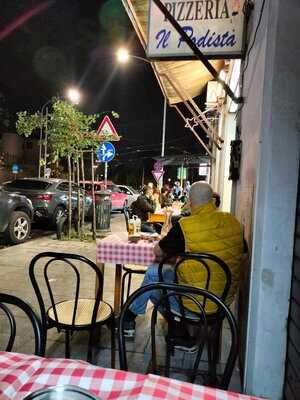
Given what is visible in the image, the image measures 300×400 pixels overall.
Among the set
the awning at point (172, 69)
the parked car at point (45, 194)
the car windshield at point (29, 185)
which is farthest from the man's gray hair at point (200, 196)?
the car windshield at point (29, 185)

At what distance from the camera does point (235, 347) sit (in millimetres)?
1742

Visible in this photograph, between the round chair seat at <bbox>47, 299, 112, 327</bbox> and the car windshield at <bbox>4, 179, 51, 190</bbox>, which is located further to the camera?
the car windshield at <bbox>4, 179, 51, 190</bbox>

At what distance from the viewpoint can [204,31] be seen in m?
3.81

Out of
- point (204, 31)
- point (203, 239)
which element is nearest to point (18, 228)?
point (204, 31)

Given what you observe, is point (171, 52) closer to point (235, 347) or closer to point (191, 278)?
point (191, 278)

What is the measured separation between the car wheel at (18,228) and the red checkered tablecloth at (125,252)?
511cm

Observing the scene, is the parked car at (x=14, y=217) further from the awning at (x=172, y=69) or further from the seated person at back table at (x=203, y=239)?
the seated person at back table at (x=203, y=239)

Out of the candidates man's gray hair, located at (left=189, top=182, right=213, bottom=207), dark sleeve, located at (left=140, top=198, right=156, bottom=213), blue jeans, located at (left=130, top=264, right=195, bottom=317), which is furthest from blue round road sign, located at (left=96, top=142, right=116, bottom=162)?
man's gray hair, located at (left=189, top=182, right=213, bottom=207)

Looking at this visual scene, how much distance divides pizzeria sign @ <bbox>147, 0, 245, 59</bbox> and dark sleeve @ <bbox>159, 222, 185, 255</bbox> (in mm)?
1956

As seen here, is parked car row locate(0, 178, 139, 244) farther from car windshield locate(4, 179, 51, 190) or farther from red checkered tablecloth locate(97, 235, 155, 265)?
red checkered tablecloth locate(97, 235, 155, 265)

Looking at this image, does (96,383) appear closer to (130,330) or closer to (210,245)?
(210,245)

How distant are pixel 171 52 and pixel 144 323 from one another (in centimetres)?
303

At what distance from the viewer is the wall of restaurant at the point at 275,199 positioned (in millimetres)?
2363

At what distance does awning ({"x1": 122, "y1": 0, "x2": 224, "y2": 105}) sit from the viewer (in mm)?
4438
